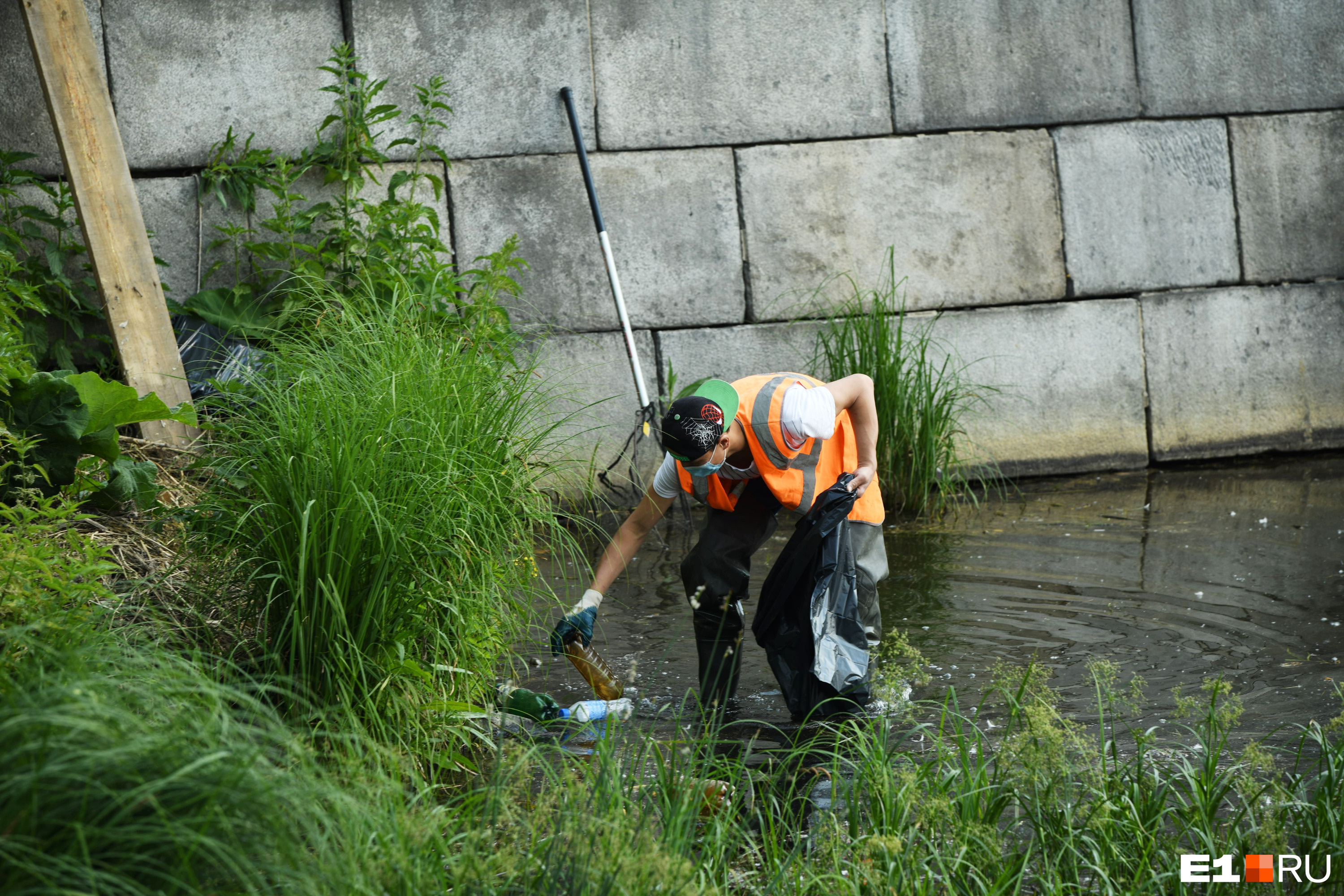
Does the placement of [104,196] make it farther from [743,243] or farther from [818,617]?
[818,617]

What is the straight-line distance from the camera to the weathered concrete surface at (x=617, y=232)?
5.87 meters

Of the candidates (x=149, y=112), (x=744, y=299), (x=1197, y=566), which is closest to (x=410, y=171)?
(x=149, y=112)

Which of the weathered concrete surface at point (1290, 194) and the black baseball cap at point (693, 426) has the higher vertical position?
the weathered concrete surface at point (1290, 194)

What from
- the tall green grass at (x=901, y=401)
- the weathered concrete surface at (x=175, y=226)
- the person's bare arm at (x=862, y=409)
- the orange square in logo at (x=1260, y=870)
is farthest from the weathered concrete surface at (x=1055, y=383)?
the orange square in logo at (x=1260, y=870)

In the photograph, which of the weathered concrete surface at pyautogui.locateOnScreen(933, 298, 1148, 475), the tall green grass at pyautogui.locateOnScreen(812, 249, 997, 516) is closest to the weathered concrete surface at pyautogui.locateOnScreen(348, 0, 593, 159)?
the tall green grass at pyautogui.locateOnScreen(812, 249, 997, 516)

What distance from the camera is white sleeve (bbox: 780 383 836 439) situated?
131 inches

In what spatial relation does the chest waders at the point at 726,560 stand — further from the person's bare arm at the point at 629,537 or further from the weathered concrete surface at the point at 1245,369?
the weathered concrete surface at the point at 1245,369

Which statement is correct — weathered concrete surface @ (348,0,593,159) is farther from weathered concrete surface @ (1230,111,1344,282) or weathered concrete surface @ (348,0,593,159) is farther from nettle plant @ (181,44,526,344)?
weathered concrete surface @ (1230,111,1344,282)

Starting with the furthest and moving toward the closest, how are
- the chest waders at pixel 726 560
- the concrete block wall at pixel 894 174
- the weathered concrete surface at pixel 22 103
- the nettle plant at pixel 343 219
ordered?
1. the concrete block wall at pixel 894 174
2. the weathered concrete surface at pixel 22 103
3. the nettle plant at pixel 343 219
4. the chest waders at pixel 726 560

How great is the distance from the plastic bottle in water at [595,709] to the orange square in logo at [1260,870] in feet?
5.04

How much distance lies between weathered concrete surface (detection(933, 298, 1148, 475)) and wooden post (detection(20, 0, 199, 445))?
390 cm

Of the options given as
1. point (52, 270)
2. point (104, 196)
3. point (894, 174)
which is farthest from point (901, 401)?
point (52, 270)

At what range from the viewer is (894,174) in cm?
620

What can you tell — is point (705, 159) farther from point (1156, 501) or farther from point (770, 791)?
point (770, 791)
